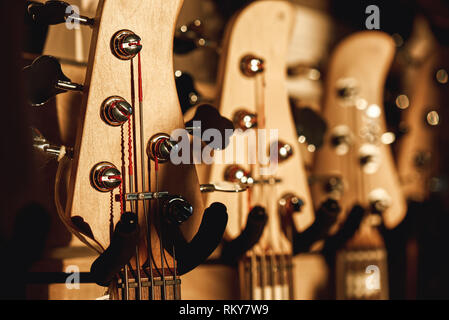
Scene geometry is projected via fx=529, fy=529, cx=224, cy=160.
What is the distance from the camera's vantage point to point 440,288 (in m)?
1.40

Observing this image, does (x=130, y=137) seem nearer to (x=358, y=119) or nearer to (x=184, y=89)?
(x=184, y=89)

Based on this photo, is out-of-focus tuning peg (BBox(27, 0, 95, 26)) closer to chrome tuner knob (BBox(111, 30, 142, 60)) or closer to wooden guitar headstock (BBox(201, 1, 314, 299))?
chrome tuner knob (BBox(111, 30, 142, 60))

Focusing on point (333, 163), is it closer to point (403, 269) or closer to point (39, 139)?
point (403, 269)

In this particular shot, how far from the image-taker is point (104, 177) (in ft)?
2.17

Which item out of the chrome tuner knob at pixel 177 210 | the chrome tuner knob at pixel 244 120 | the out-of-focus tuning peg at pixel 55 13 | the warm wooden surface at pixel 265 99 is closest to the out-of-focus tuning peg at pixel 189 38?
the warm wooden surface at pixel 265 99

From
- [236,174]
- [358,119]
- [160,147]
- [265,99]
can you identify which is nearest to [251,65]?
[265,99]

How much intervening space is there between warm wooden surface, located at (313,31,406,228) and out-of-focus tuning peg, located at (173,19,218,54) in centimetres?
43

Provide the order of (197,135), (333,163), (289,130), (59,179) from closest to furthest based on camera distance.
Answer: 1. (59,179)
2. (197,135)
3. (289,130)
4. (333,163)

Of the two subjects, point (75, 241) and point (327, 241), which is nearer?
point (75, 241)

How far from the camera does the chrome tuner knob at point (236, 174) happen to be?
0.87 metres

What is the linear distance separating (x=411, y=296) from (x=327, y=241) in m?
0.42

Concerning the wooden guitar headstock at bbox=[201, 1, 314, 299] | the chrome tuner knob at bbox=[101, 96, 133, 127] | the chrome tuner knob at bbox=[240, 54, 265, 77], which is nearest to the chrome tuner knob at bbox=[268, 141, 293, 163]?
the wooden guitar headstock at bbox=[201, 1, 314, 299]

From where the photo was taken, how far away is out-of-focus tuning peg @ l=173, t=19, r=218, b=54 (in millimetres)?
938
